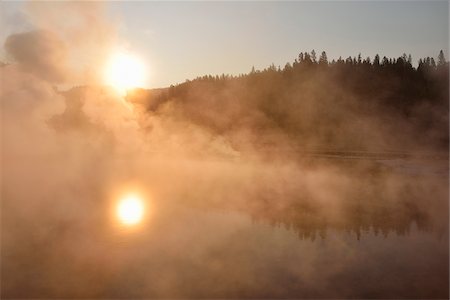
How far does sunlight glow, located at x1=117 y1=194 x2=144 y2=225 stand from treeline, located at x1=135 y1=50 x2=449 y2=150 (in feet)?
68.7

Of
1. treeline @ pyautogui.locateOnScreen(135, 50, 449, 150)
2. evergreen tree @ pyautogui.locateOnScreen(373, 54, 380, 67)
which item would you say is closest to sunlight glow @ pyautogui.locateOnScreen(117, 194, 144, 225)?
treeline @ pyautogui.locateOnScreen(135, 50, 449, 150)

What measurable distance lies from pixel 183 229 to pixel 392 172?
49.0 ft

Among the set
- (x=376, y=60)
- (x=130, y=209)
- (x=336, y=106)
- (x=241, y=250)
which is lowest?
(x=241, y=250)

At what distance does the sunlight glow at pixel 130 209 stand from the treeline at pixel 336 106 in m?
20.9

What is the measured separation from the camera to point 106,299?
639cm

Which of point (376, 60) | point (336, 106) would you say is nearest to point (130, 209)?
point (336, 106)

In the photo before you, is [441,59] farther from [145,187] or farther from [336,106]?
[145,187]

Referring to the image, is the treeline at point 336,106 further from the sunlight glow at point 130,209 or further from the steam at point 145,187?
the sunlight glow at point 130,209

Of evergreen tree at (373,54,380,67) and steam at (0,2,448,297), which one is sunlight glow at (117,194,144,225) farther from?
evergreen tree at (373,54,380,67)

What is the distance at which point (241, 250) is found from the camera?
8.55 meters

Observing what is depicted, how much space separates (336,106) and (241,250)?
45.4m

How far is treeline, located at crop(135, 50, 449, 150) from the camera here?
39.5m

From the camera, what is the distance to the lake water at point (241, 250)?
6.87 meters

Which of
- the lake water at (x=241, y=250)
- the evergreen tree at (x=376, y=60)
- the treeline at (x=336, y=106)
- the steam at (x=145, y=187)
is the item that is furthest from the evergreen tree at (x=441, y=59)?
the lake water at (x=241, y=250)
